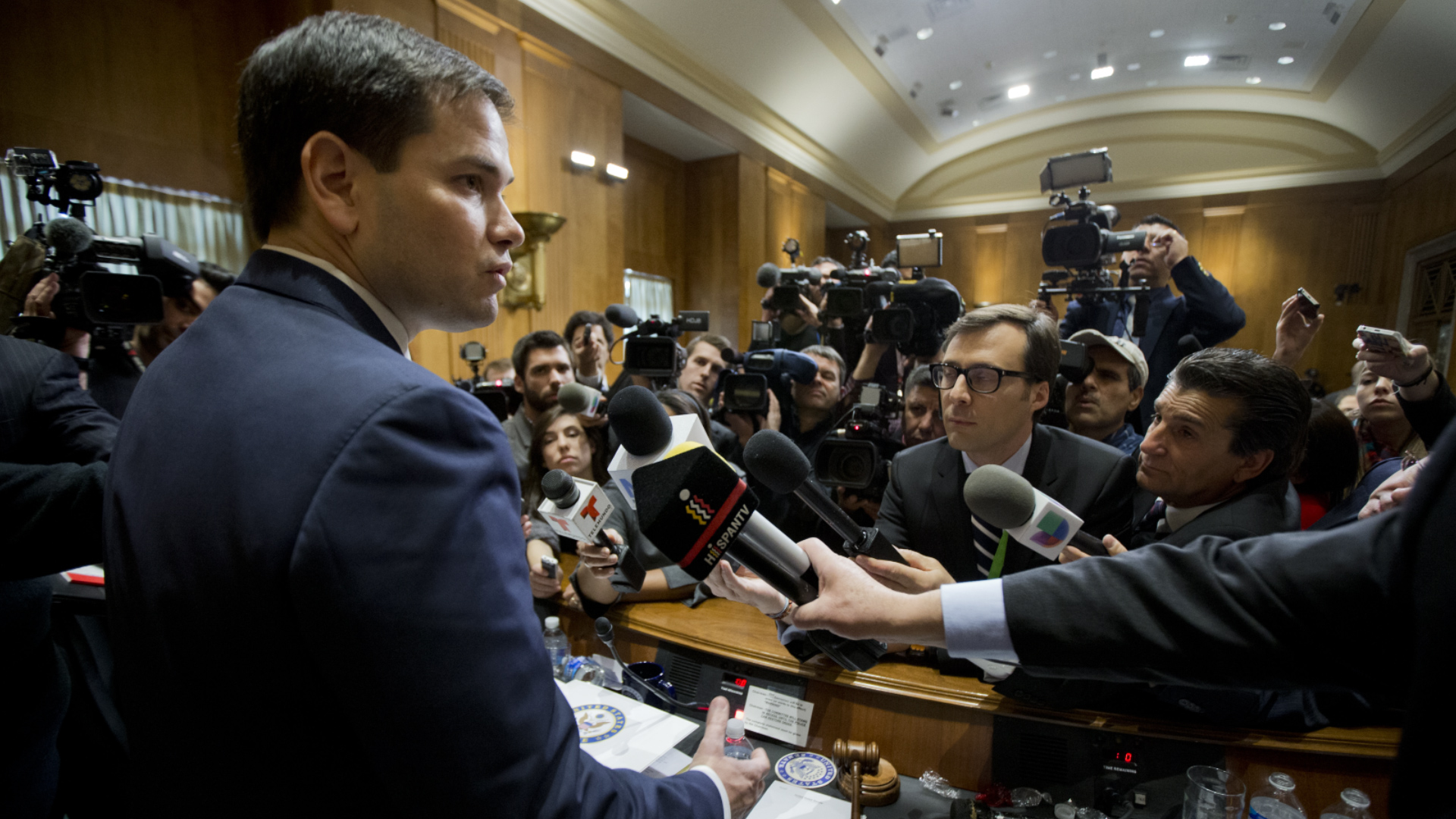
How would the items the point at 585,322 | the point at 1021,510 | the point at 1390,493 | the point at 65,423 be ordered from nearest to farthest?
the point at 1021,510 < the point at 1390,493 < the point at 65,423 < the point at 585,322

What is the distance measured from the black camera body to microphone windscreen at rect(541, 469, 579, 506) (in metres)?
1.56

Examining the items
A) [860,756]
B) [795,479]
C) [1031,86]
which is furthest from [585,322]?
[1031,86]

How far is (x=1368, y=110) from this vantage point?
8586mm

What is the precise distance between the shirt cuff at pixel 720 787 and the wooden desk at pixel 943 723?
2.54 feet

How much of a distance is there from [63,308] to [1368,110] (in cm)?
1285

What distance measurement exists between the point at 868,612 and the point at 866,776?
0.78m

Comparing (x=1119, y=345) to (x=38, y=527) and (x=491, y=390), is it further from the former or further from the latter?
(x=38, y=527)

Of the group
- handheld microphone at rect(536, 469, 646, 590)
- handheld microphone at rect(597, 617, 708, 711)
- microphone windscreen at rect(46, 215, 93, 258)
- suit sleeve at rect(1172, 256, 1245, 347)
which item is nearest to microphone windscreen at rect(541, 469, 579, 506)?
handheld microphone at rect(536, 469, 646, 590)

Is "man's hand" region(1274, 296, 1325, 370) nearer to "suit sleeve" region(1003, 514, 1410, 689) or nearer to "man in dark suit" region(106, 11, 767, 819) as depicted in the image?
"suit sleeve" region(1003, 514, 1410, 689)

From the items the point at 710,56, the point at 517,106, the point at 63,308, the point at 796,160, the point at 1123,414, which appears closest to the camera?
the point at 63,308

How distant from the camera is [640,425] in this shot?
957 mm

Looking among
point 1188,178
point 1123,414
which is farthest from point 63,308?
point 1188,178

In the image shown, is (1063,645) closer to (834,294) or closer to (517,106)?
(834,294)

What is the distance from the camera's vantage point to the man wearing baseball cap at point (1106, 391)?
235cm
